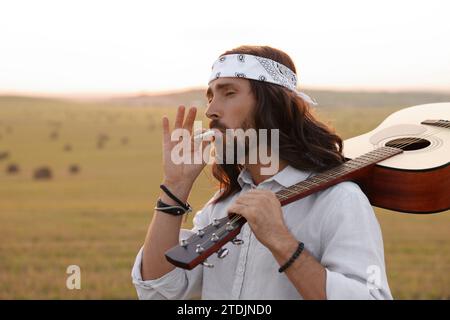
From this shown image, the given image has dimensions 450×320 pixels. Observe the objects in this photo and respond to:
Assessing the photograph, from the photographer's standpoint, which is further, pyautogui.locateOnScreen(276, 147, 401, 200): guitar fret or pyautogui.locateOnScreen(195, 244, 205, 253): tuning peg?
pyautogui.locateOnScreen(276, 147, 401, 200): guitar fret

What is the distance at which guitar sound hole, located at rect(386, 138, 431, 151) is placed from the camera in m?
3.83

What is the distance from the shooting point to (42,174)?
84.7 feet

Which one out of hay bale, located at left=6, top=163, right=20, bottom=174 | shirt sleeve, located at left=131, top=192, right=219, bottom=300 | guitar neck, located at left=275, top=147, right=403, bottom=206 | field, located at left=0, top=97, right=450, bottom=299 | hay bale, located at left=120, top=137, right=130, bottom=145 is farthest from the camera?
hay bale, located at left=120, top=137, right=130, bottom=145

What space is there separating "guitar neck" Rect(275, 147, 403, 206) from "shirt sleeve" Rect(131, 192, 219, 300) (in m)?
0.67

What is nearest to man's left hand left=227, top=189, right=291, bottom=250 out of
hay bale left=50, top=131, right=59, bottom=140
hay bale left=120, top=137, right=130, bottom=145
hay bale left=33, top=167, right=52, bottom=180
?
hay bale left=33, top=167, right=52, bottom=180

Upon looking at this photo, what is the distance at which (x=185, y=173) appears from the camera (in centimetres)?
314

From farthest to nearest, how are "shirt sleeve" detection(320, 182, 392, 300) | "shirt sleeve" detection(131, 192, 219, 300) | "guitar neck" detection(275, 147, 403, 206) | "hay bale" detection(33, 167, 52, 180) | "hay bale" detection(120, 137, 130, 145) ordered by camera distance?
"hay bale" detection(120, 137, 130, 145) → "hay bale" detection(33, 167, 52, 180) → "shirt sleeve" detection(131, 192, 219, 300) → "guitar neck" detection(275, 147, 403, 206) → "shirt sleeve" detection(320, 182, 392, 300)

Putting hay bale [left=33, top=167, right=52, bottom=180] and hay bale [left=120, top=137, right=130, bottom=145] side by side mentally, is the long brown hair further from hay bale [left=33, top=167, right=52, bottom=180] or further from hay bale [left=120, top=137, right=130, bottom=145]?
hay bale [left=120, top=137, right=130, bottom=145]

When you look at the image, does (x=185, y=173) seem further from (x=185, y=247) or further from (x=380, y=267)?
(x=380, y=267)

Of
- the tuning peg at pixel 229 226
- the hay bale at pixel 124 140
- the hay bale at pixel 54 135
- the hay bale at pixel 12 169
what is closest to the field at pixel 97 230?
the hay bale at pixel 12 169

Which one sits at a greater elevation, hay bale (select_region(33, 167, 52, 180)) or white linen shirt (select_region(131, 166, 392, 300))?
white linen shirt (select_region(131, 166, 392, 300))

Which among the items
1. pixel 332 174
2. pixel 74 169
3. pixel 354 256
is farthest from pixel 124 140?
pixel 354 256
